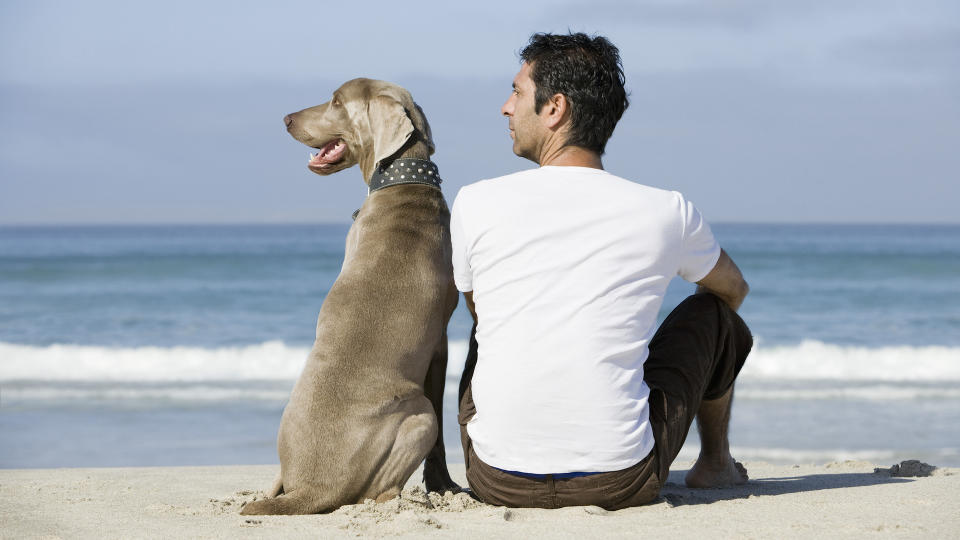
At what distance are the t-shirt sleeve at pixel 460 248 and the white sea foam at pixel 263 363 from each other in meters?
7.19

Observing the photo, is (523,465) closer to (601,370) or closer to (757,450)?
(601,370)

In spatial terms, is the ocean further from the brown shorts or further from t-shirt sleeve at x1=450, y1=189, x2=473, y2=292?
t-shirt sleeve at x1=450, y1=189, x2=473, y2=292

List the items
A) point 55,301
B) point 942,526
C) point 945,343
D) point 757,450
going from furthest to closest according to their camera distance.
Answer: point 55,301 → point 945,343 → point 757,450 → point 942,526

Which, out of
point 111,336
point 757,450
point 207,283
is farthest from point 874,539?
point 207,283

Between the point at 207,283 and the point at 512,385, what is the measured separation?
1819 cm

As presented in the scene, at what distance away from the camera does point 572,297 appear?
8.82ft

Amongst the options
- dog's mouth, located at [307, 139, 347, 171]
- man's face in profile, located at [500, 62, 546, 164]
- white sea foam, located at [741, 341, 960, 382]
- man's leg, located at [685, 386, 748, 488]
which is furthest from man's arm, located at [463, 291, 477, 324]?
white sea foam, located at [741, 341, 960, 382]

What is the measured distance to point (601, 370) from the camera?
8.92 ft

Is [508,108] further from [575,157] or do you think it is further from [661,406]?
[661,406]

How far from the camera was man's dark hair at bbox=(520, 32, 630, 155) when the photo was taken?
2918 millimetres

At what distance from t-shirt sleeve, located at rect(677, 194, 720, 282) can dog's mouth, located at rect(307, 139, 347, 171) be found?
169 cm

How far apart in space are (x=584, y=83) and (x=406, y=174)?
3.09ft

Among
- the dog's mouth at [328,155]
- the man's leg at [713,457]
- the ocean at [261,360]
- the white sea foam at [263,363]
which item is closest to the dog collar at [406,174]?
the dog's mouth at [328,155]

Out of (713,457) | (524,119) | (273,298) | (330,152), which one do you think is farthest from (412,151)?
(273,298)
